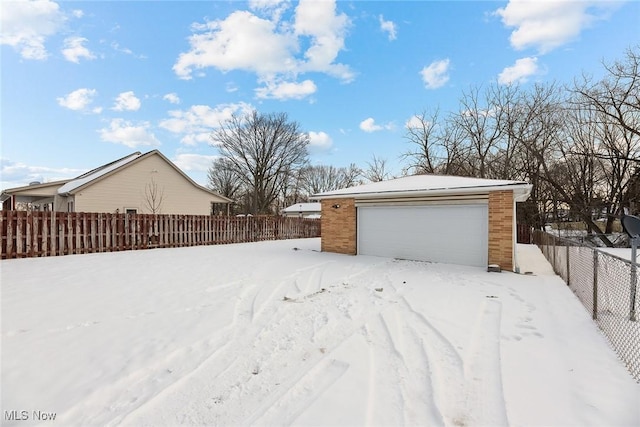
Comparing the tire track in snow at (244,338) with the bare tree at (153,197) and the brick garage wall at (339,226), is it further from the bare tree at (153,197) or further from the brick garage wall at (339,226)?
the bare tree at (153,197)

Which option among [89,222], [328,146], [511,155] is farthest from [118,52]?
[328,146]

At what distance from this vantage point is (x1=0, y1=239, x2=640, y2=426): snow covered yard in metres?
2.34

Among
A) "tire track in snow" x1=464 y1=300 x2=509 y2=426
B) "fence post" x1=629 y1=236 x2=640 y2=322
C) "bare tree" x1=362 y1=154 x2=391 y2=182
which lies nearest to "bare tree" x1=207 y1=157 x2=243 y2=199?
"bare tree" x1=362 y1=154 x2=391 y2=182

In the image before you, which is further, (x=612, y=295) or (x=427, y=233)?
(x=427, y=233)

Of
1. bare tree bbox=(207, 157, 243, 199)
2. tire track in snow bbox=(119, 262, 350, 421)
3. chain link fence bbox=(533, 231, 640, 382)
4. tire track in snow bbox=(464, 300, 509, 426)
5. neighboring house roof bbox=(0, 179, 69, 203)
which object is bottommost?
tire track in snow bbox=(464, 300, 509, 426)

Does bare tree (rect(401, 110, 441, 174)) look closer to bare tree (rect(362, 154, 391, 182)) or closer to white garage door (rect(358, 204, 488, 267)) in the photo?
bare tree (rect(362, 154, 391, 182))

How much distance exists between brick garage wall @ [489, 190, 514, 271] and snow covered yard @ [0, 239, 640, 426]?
2048mm

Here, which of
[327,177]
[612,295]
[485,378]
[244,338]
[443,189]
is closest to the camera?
[485,378]

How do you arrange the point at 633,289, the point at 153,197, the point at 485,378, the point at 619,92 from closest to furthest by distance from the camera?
the point at 485,378
the point at 633,289
the point at 619,92
the point at 153,197

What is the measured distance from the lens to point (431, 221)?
9688mm

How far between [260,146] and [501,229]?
28.8 metres

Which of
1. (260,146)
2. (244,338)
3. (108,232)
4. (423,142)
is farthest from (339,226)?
(260,146)

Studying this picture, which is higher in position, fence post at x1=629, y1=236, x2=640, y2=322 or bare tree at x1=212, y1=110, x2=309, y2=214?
bare tree at x1=212, y1=110, x2=309, y2=214

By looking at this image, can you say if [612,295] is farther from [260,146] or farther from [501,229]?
[260,146]
